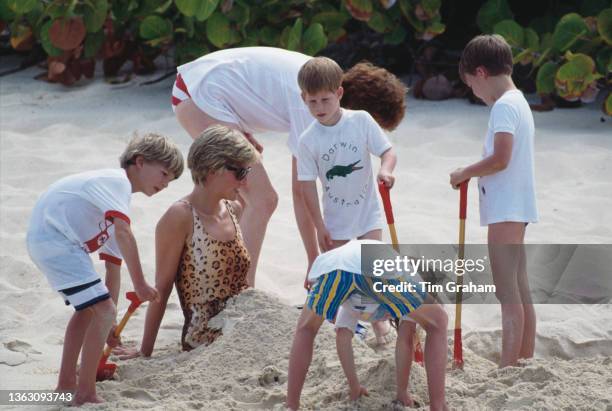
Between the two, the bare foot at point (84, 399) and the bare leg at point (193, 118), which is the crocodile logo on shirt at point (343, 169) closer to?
the bare leg at point (193, 118)

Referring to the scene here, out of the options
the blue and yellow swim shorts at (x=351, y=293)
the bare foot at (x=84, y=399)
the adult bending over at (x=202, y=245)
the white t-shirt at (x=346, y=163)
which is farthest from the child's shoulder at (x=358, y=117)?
the bare foot at (x=84, y=399)

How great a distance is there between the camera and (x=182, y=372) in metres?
3.46

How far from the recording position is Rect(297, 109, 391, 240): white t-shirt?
3.78 m

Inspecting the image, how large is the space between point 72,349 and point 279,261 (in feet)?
5.20

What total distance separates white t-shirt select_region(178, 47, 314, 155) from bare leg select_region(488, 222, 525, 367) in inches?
40.0

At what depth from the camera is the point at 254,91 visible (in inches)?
163

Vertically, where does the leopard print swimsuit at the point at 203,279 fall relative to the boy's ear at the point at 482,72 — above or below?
below

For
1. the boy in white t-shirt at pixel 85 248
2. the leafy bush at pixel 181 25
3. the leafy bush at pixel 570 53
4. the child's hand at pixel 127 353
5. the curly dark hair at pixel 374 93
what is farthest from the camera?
the leafy bush at pixel 181 25

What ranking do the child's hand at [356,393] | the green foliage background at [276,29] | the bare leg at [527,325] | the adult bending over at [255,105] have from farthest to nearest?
the green foliage background at [276,29] → the adult bending over at [255,105] → the bare leg at [527,325] → the child's hand at [356,393]

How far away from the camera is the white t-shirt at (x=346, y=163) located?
3.78 m

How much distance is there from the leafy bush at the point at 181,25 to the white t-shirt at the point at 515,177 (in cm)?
299

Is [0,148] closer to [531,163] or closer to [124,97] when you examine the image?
[124,97]

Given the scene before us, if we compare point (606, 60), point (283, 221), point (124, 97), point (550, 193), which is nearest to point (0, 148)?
point (124, 97)

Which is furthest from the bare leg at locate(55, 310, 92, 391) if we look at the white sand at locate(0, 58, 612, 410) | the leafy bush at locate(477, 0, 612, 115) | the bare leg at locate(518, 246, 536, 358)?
the leafy bush at locate(477, 0, 612, 115)
